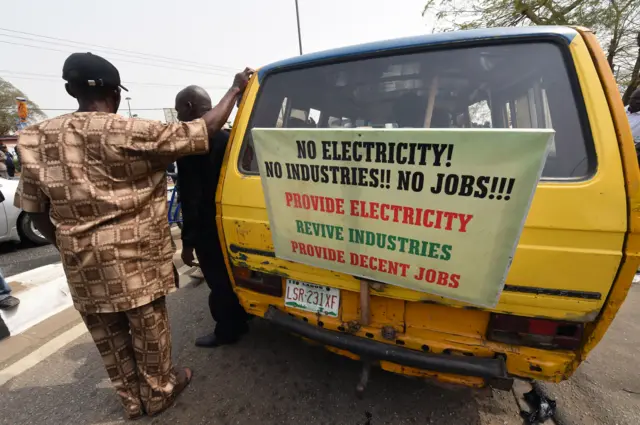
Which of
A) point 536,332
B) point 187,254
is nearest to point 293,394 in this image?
point 187,254

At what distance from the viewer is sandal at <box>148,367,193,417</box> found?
1.87 metres

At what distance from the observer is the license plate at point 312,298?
1.65 metres

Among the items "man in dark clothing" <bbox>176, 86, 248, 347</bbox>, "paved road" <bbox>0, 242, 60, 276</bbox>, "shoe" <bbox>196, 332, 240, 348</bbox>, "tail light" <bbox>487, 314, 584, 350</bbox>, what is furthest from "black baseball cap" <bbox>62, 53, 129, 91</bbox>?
"paved road" <bbox>0, 242, 60, 276</bbox>

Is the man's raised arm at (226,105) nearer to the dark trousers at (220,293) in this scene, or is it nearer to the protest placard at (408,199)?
the protest placard at (408,199)

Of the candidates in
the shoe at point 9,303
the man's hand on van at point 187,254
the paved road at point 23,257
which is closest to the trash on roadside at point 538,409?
the man's hand on van at point 187,254

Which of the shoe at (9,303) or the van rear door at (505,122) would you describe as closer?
the van rear door at (505,122)

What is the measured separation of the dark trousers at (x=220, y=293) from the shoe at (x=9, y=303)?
6.39 ft

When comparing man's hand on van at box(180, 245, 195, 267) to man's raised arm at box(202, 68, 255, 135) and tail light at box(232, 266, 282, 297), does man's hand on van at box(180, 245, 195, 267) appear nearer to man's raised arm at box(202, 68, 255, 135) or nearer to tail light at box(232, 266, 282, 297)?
tail light at box(232, 266, 282, 297)

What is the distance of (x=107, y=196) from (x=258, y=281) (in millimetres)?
868

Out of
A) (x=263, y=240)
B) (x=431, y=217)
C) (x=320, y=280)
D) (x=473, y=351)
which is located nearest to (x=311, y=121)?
(x=263, y=240)

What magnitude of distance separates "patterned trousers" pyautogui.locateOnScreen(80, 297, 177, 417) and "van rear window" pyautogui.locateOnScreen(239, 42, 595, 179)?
3.24ft

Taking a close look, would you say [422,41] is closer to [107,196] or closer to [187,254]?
[107,196]

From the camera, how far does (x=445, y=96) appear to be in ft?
5.04

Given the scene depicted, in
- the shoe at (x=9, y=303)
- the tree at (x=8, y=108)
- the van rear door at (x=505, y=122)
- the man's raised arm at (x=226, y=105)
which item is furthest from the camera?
the tree at (x=8, y=108)
